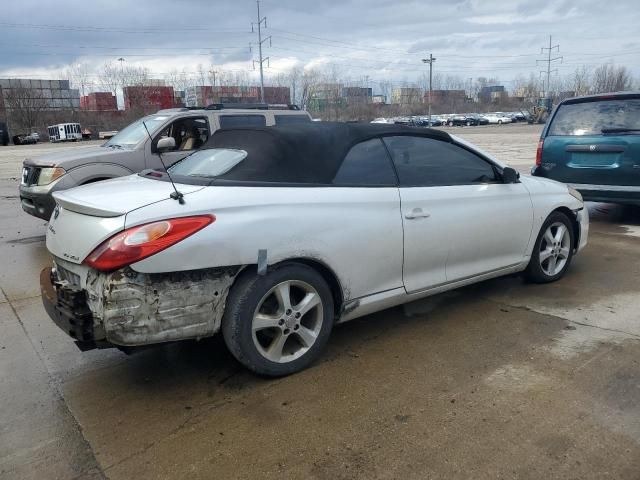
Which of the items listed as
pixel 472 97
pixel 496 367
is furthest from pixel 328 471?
pixel 472 97

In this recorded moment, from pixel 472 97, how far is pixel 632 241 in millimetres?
121776

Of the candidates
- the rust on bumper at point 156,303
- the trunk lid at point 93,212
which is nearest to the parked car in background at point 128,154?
the trunk lid at point 93,212

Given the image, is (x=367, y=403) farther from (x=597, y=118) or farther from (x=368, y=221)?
(x=597, y=118)

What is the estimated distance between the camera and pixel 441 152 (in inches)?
169

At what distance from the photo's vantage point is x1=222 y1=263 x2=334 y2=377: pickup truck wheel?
10.1ft

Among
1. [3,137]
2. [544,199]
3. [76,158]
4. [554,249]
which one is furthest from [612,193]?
[3,137]

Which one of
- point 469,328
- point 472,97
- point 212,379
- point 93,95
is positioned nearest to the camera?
point 212,379

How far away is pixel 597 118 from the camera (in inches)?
285

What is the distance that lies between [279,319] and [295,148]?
114cm

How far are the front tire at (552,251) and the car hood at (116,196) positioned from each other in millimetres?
3174

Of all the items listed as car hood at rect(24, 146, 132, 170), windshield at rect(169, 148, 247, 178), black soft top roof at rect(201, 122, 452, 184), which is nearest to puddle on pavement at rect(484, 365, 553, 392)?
black soft top roof at rect(201, 122, 452, 184)

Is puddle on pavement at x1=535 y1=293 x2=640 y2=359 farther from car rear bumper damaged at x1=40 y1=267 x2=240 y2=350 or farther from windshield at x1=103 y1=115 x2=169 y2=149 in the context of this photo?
windshield at x1=103 y1=115 x2=169 y2=149

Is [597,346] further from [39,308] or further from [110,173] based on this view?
[110,173]

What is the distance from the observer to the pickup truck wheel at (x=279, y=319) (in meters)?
3.08
